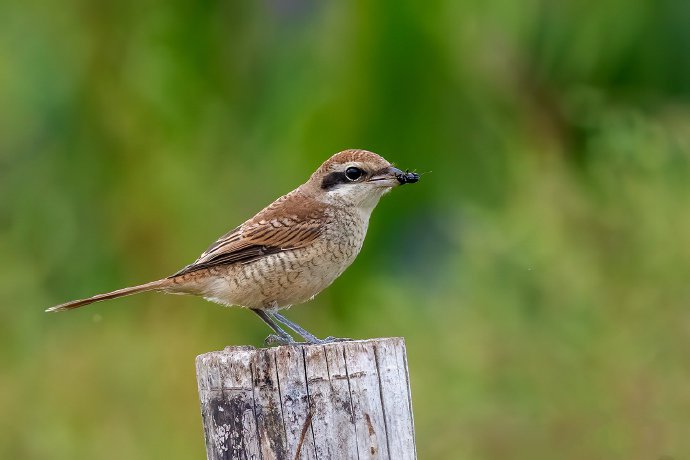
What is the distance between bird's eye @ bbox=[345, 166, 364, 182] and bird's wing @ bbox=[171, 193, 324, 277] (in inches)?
A: 8.4

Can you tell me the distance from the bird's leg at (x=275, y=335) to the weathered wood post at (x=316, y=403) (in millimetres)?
803

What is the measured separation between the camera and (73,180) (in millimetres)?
10016

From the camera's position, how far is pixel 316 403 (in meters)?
3.57

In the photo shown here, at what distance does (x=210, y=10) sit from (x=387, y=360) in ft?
20.9

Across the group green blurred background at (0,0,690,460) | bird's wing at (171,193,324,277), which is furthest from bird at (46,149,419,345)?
green blurred background at (0,0,690,460)

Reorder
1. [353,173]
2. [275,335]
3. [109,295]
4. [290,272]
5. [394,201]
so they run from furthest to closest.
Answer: [394,201], [353,173], [290,272], [109,295], [275,335]

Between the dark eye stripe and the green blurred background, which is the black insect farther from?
the green blurred background

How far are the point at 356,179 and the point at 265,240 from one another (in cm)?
51

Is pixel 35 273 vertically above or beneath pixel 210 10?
beneath

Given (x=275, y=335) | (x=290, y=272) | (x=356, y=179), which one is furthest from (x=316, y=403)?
(x=356, y=179)

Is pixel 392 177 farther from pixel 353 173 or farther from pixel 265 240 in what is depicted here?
pixel 265 240

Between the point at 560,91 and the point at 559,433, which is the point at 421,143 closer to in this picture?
the point at 560,91

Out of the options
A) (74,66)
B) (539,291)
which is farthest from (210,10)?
(539,291)

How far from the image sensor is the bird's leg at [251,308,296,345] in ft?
15.7
